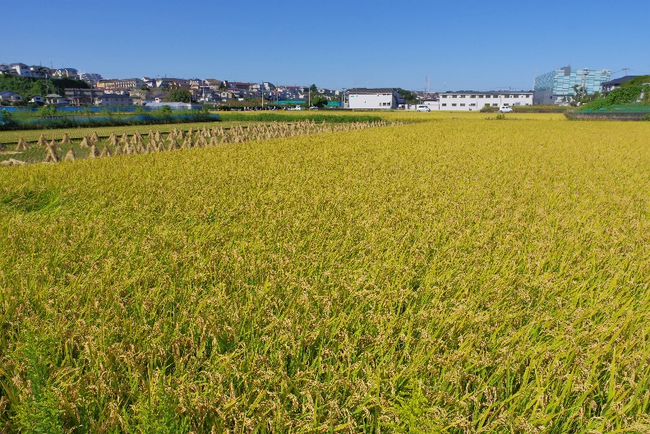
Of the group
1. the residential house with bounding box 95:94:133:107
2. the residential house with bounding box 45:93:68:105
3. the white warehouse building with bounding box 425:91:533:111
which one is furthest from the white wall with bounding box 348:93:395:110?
the residential house with bounding box 45:93:68:105

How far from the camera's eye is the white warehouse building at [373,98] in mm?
83375

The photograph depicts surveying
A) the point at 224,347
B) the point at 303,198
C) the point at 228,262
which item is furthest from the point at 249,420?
the point at 303,198

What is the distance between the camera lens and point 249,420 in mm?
1428

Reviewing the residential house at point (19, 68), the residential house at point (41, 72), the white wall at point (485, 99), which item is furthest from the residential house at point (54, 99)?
the residential house at point (19, 68)

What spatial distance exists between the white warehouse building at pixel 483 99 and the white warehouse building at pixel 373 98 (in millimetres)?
14712

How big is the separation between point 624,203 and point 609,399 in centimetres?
462

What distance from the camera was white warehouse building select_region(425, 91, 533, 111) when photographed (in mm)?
87562

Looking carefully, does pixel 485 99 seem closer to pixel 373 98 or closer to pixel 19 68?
pixel 373 98

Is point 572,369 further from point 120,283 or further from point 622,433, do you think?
point 120,283

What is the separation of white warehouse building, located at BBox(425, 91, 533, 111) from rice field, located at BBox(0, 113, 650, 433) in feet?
298

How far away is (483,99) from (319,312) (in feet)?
319

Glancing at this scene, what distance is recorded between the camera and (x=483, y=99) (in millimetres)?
88812

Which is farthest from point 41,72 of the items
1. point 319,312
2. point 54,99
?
point 319,312

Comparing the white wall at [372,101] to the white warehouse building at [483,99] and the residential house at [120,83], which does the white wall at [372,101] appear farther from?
the residential house at [120,83]
